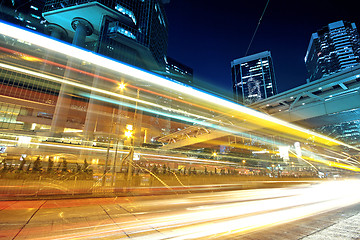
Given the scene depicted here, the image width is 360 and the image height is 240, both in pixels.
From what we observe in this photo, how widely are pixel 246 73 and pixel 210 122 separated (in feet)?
649

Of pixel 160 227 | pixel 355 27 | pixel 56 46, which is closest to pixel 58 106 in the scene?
pixel 56 46

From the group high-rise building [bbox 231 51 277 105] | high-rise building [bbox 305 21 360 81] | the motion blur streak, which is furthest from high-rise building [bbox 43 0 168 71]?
high-rise building [bbox 231 51 277 105]

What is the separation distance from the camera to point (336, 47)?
12500 centimetres

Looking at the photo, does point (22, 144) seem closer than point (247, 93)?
Yes

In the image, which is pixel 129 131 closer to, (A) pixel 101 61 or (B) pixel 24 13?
(A) pixel 101 61

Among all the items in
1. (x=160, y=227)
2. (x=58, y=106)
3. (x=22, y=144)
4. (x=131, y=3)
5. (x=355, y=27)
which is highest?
(x=355, y=27)

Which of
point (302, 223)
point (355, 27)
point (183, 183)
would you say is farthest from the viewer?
point (355, 27)

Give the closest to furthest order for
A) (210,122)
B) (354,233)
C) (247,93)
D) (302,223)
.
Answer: (354,233) < (302,223) < (210,122) < (247,93)

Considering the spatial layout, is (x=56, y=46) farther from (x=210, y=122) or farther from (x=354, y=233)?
(x=210, y=122)

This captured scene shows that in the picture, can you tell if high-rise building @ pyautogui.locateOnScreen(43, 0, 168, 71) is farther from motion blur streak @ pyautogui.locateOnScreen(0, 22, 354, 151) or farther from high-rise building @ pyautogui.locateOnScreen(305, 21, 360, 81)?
high-rise building @ pyautogui.locateOnScreen(305, 21, 360, 81)

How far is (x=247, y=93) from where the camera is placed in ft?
654

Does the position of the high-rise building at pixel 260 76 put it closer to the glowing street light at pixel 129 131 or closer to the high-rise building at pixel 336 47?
the high-rise building at pixel 336 47

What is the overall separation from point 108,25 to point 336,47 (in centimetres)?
15350

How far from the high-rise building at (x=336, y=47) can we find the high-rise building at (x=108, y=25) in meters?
124
